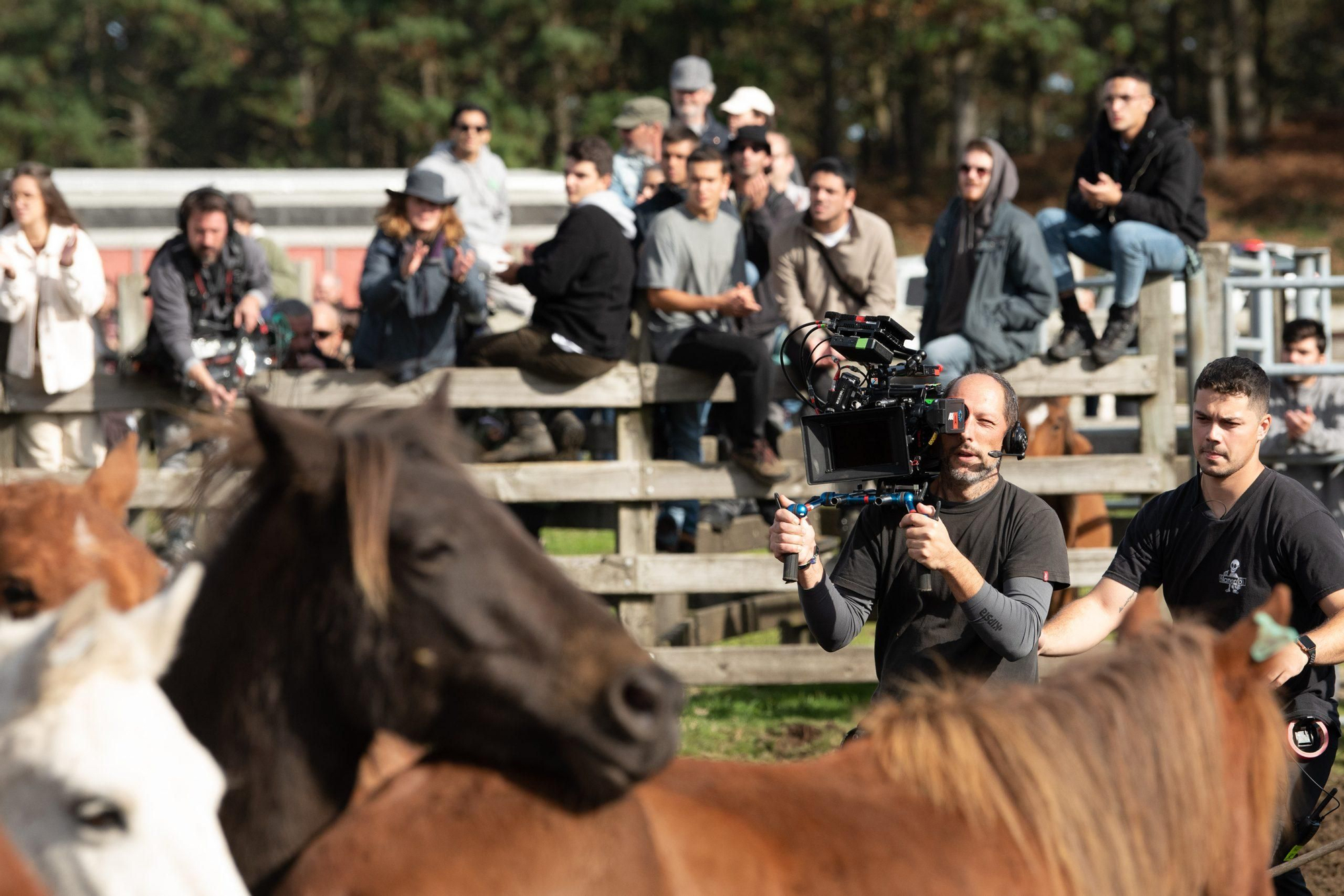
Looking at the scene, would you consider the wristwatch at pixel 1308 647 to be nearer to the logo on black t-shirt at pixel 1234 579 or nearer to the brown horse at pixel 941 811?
the logo on black t-shirt at pixel 1234 579

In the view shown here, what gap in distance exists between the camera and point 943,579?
3.86 m

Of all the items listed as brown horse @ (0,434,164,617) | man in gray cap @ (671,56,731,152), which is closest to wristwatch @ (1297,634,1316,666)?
brown horse @ (0,434,164,617)

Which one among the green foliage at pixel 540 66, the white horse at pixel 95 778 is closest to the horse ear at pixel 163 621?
the white horse at pixel 95 778

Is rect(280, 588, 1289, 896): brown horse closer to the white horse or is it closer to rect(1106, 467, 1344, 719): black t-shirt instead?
the white horse

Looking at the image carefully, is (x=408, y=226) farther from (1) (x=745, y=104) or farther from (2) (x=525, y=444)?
(1) (x=745, y=104)

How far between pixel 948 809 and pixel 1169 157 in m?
5.52

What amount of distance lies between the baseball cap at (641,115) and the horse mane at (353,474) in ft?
23.5

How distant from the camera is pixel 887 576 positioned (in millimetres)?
4062

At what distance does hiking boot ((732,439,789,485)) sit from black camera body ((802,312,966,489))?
8.12 ft

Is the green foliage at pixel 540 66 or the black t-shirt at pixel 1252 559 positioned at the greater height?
the green foliage at pixel 540 66

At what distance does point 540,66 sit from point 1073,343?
28.6 meters

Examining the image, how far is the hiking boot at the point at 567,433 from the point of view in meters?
7.65

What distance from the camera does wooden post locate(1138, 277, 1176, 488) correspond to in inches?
279

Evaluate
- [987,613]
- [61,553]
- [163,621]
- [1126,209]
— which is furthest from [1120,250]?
[163,621]
